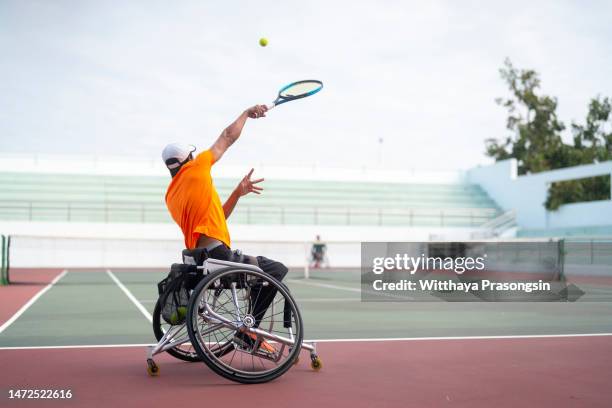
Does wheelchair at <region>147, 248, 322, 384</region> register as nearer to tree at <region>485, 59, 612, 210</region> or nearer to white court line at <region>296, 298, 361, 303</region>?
white court line at <region>296, 298, 361, 303</region>

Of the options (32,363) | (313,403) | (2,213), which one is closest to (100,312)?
(32,363)

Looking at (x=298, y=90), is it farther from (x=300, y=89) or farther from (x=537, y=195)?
(x=537, y=195)

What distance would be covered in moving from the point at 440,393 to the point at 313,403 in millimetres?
891

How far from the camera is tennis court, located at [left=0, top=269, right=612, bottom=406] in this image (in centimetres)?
500

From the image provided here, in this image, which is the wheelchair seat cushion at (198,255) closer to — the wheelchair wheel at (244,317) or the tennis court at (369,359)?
the wheelchair wheel at (244,317)

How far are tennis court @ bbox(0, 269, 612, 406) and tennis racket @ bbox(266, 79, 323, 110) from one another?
2.07m

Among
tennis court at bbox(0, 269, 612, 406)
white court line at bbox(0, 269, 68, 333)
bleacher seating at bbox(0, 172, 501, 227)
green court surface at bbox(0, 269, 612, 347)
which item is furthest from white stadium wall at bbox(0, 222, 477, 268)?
tennis court at bbox(0, 269, 612, 406)

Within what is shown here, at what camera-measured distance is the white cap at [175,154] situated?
18.7ft

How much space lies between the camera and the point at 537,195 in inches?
1519

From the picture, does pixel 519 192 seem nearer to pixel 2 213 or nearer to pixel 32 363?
pixel 2 213

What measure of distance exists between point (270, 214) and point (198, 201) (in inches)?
1369

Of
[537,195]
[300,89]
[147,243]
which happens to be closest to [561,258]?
[300,89]

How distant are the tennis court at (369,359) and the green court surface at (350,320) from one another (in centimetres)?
2

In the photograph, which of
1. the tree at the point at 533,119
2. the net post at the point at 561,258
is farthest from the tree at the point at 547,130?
the net post at the point at 561,258
